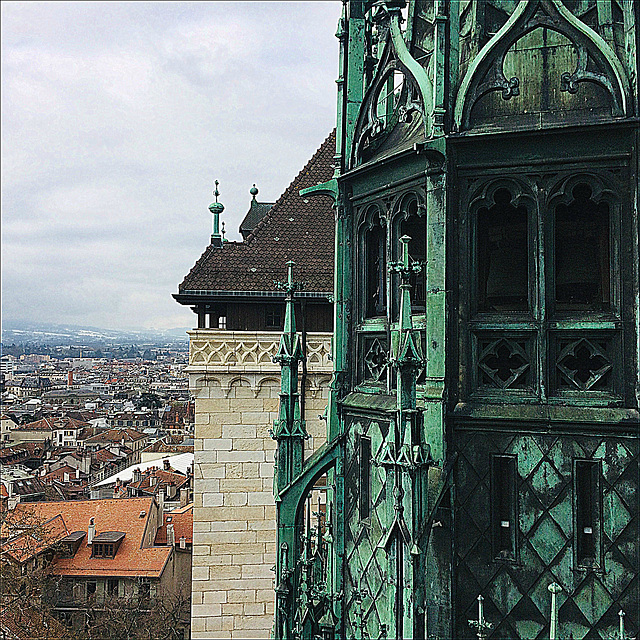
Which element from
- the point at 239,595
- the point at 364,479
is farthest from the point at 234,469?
the point at 364,479

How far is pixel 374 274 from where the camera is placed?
8977mm

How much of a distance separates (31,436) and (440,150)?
111675 millimetres

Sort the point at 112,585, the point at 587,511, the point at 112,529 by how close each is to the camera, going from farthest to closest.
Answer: the point at 112,529 < the point at 112,585 < the point at 587,511

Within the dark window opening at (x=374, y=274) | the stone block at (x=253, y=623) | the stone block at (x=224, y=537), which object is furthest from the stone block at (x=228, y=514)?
the dark window opening at (x=374, y=274)

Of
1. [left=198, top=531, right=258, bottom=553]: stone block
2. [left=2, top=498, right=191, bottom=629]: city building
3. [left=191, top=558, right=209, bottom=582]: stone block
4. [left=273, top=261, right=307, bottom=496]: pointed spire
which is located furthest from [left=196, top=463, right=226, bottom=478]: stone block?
[left=2, top=498, right=191, bottom=629]: city building

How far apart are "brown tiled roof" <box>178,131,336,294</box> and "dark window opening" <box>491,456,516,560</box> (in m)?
11.5

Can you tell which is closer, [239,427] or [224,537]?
[224,537]

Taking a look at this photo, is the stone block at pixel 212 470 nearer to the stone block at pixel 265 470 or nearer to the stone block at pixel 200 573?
the stone block at pixel 265 470

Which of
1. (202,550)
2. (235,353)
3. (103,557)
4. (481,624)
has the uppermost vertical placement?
(235,353)

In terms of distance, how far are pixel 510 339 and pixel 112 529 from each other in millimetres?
46531

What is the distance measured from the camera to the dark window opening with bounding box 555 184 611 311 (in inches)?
300

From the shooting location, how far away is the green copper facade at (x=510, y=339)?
716cm

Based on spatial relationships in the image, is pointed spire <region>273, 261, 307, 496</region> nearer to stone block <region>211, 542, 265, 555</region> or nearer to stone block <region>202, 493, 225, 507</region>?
stone block <region>202, 493, 225, 507</region>

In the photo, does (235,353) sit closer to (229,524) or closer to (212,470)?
(212,470)
